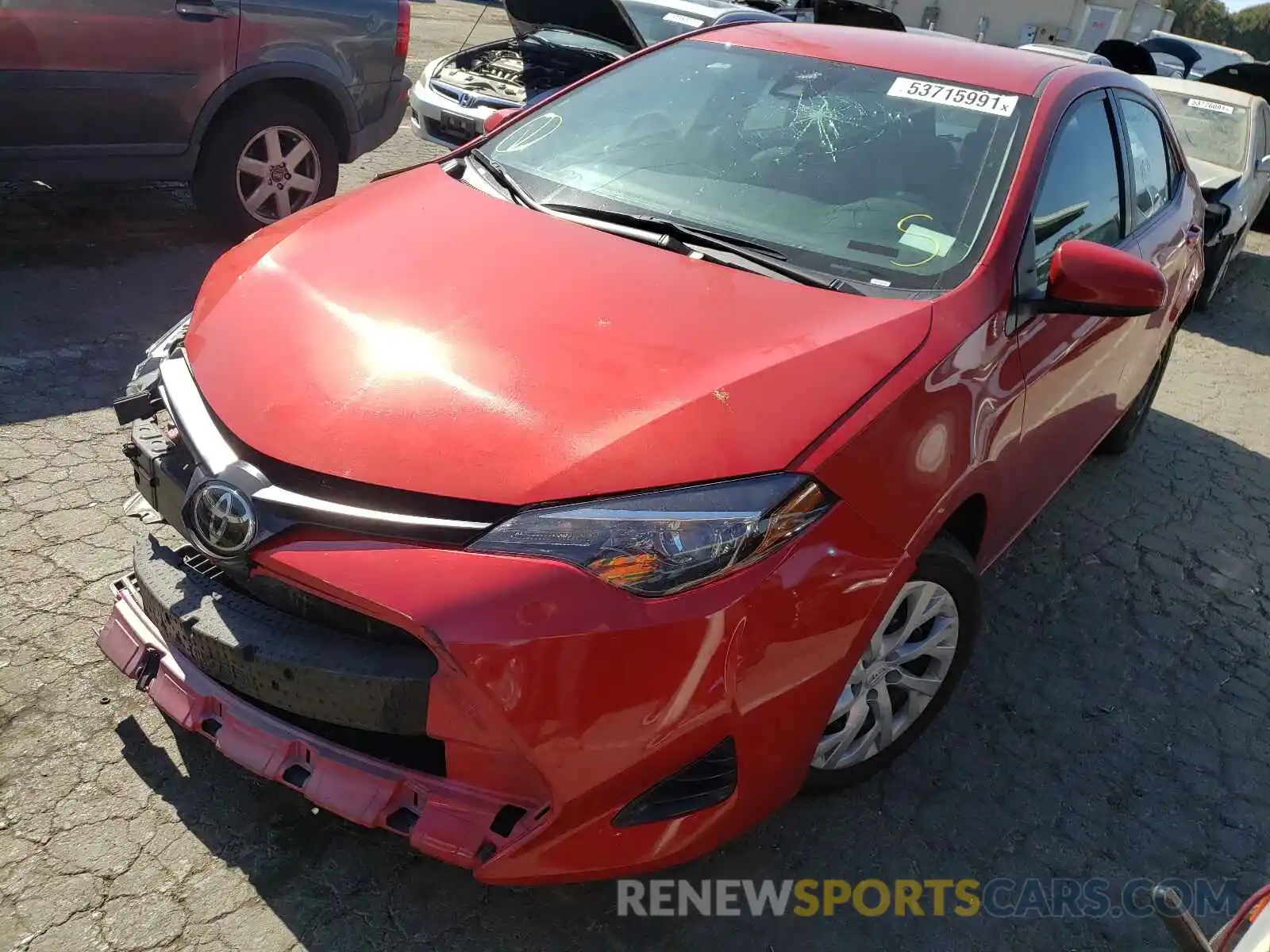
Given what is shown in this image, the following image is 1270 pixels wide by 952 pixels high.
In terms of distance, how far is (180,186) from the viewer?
6660mm

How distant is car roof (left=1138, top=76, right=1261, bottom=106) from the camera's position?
28.2ft

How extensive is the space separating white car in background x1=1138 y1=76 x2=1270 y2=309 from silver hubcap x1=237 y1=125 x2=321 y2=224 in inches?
226

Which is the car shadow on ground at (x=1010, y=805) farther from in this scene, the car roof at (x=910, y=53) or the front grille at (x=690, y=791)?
the car roof at (x=910, y=53)

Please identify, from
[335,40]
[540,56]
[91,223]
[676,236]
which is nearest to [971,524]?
[676,236]

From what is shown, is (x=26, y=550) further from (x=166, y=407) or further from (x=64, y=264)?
(x=64, y=264)

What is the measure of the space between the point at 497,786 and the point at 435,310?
105 cm

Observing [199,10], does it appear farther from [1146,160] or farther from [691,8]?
[1146,160]

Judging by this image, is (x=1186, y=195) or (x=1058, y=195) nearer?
(x=1058, y=195)

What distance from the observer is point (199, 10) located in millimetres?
5074

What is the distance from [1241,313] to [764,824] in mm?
7567

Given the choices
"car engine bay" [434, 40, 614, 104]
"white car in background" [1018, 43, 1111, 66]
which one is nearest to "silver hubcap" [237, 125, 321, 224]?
"car engine bay" [434, 40, 614, 104]

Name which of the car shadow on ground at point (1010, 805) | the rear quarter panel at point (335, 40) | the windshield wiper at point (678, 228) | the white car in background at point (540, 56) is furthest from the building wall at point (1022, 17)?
the windshield wiper at point (678, 228)

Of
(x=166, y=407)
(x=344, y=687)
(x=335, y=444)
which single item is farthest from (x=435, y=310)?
(x=344, y=687)

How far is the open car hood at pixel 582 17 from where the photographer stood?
736 cm
